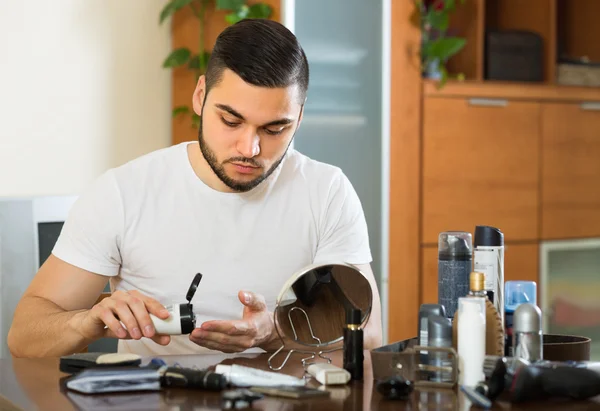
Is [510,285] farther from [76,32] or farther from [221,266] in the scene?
[76,32]

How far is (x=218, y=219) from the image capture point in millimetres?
1977

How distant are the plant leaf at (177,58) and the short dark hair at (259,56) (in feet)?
4.79

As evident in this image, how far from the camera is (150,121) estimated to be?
3.41m

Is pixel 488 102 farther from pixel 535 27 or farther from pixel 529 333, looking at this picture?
pixel 529 333

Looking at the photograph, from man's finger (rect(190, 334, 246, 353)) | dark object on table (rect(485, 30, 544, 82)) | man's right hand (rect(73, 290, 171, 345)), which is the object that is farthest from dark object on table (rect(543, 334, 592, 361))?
dark object on table (rect(485, 30, 544, 82))

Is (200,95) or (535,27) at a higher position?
(535,27)

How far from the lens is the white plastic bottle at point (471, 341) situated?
137cm

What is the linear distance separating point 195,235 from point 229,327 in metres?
0.46

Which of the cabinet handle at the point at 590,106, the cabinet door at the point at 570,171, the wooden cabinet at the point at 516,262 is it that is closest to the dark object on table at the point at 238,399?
the wooden cabinet at the point at 516,262

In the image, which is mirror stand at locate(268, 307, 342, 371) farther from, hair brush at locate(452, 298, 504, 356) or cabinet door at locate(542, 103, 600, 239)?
cabinet door at locate(542, 103, 600, 239)

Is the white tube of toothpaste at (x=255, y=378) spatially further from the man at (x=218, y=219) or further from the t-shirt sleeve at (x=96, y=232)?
the t-shirt sleeve at (x=96, y=232)

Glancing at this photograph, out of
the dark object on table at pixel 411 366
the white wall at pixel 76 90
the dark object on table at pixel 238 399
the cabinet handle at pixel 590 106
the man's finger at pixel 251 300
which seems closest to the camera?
the dark object on table at pixel 238 399

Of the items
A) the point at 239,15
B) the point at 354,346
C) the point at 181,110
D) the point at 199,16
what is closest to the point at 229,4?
the point at 239,15

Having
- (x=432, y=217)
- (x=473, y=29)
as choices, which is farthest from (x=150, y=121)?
(x=473, y=29)
